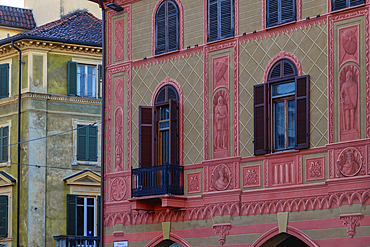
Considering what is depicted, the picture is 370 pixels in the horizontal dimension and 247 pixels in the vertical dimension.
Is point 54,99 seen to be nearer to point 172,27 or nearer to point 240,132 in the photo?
point 172,27

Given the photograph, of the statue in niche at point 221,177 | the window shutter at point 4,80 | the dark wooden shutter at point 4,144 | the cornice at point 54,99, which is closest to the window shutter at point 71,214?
the dark wooden shutter at point 4,144

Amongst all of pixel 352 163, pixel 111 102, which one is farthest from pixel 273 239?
pixel 111 102

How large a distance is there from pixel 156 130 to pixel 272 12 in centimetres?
524

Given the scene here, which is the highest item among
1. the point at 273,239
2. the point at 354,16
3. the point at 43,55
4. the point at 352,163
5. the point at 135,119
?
the point at 43,55

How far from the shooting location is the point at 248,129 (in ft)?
70.7

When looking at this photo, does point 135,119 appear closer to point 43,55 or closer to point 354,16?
point 354,16

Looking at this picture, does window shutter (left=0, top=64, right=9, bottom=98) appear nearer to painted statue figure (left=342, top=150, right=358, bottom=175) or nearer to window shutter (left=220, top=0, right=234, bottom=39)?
window shutter (left=220, top=0, right=234, bottom=39)

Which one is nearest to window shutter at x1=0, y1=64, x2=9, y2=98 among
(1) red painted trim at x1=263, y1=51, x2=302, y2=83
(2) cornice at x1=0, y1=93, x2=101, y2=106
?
(2) cornice at x1=0, y1=93, x2=101, y2=106

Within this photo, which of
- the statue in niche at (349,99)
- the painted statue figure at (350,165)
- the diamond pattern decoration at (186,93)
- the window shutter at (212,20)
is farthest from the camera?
the diamond pattern decoration at (186,93)

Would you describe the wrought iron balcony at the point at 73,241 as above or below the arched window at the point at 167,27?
below

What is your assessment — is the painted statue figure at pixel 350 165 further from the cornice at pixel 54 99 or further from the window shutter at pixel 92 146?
the cornice at pixel 54 99

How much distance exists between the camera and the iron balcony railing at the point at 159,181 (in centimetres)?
2273

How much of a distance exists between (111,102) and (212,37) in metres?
4.54

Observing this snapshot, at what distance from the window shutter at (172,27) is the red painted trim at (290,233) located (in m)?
6.51
